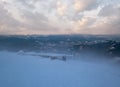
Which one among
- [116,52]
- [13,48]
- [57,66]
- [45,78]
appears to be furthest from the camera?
[13,48]

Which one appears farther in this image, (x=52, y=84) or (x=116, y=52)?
(x=116, y=52)

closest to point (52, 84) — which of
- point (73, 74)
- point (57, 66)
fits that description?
point (73, 74)

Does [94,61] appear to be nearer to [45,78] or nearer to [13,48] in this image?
[45,78]

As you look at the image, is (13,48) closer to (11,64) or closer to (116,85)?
(11,64)

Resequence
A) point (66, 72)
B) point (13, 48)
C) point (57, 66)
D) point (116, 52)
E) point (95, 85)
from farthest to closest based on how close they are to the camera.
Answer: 1. point (13, 48)
2. point (116, 52)
3. point (57, 66)
4. point (66, 72)
5. point (95, 85)

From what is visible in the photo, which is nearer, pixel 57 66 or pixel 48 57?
pixel 57 66

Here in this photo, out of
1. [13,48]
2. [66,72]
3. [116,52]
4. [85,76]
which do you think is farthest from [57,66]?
[13,48]
